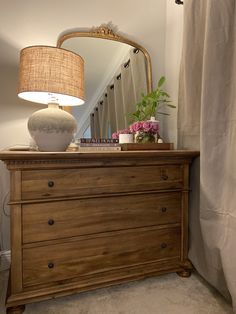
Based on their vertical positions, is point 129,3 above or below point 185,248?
above

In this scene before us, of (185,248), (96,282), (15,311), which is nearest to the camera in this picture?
(15,311)

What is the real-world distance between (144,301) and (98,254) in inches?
14.3

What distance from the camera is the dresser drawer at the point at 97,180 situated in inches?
43.8

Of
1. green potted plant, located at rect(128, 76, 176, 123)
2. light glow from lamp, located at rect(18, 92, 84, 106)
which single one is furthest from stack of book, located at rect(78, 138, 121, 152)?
green potted plant, located at rect(128, 76, 176, 123)

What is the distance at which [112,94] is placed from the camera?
1.73 m

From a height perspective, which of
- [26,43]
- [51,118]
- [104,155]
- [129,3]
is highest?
[129,3]

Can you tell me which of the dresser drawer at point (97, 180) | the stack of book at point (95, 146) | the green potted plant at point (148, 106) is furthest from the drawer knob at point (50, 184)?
the green potted plant at point (148, 106)

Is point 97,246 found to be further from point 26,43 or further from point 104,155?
point 26,43

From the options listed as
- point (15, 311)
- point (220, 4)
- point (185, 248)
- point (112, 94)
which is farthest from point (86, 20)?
point (15, 311)

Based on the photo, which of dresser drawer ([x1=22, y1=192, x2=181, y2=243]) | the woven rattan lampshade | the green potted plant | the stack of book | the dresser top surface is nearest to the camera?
the dresser top surface

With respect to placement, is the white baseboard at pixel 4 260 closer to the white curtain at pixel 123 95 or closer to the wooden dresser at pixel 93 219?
the wooden dresser at pixel 93 219

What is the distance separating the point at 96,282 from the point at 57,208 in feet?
1.60

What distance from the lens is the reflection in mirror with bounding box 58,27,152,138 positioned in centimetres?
166

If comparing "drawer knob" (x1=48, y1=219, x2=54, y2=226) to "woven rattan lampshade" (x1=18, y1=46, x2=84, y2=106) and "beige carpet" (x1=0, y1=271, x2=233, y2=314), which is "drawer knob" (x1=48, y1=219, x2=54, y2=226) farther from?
"woven rattan lampshade" (x1=18, y1=46, x2=84, y2=106)
